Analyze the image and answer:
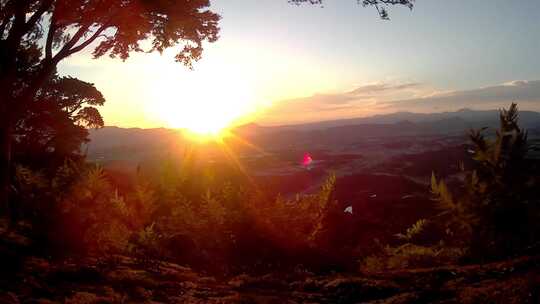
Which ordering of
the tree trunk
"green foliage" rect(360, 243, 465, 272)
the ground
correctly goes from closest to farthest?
the ground
"green foliage" rect(360, 243, 465, 272)
the tree trunk

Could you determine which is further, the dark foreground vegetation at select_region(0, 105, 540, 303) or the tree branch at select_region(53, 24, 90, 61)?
the tree branch at select_region(53, 24, 90, 61)

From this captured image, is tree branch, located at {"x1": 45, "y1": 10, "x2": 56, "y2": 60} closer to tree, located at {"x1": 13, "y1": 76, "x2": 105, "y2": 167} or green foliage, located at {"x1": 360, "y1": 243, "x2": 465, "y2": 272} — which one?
green foliage, located at {"x1": 360, "y1": 243, "x2": 465, "y2": 272}

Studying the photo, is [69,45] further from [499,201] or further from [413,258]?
[499,201]

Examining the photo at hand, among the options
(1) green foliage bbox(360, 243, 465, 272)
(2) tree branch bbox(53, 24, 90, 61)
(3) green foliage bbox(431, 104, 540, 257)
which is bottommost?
(1) green foliage bbox(360, 243, 465, 272)

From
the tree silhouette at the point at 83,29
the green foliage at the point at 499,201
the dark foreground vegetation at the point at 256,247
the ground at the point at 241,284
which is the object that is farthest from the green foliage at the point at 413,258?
the tree silhouette at the point at 83,29

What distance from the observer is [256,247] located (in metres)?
7.74

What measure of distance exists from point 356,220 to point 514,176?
21599 mm

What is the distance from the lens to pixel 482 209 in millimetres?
5910

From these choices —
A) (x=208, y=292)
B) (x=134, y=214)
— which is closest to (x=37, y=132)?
(x=134, y=214)

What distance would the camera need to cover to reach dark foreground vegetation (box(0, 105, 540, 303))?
4.75 m

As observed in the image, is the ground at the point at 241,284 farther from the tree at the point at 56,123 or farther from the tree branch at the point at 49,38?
the tree at the point at 56,123

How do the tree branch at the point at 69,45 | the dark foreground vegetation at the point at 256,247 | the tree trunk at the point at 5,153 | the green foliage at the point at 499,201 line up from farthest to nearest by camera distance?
the tree branch at the point at 69,45 < the tree trunk at the point at 5,153 < the green foliage at the point at 499,201 < the dark foreground vegetation at the point at 256,247

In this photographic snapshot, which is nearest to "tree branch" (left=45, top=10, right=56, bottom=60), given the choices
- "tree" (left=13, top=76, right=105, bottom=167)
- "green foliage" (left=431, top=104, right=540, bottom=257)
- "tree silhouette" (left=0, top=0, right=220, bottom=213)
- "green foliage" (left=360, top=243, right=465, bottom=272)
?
"tree silhouette" (left=0, top=0, right=220, bottom=213)

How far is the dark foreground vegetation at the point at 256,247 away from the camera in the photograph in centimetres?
475
